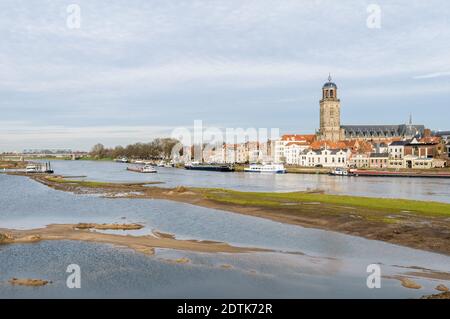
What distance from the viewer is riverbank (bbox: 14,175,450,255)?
1487 inches

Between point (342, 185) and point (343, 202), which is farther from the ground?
point (343, 202)

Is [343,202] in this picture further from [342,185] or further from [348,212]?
[342,185]

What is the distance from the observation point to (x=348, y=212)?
4994 centimetres

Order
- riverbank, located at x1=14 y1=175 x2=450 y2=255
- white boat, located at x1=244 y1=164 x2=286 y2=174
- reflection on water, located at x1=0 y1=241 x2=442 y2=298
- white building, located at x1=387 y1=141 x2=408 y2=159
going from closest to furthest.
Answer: reflection on water, located at x1=0 y1=241 x2=442 y2=298, riverbank, located at x1=14 y1=175 x2=450 y2=255, white boat, located at x1=244 y1=164 x2=286 y2=174, white building, located at x1=387 y1=141 x2=408 y2=159

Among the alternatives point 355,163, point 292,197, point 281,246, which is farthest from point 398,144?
point 281,246

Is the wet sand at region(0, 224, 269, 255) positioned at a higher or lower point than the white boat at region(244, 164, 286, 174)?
lower

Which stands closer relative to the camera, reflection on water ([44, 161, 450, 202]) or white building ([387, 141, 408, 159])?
reflection on water ([44, 161, 450, 202])

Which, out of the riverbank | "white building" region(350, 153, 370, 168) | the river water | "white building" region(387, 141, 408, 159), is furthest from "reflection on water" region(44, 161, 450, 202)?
"white building" region(350, 153, 370, 168)

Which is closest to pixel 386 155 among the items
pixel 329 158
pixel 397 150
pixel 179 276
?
pixel 397 150

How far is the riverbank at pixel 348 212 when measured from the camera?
37.8 m

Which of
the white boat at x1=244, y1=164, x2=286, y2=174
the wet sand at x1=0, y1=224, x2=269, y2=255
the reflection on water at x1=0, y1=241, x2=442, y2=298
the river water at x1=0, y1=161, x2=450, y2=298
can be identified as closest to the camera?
the reflection on water at x1=0, y1=241, x2=442, y2=298

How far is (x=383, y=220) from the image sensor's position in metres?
44.1

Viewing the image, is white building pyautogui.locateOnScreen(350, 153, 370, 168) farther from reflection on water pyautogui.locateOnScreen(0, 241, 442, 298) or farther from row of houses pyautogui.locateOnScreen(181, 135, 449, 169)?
reflection on water pyautogui.locateOnScreen(0, 241, 442, 298)
